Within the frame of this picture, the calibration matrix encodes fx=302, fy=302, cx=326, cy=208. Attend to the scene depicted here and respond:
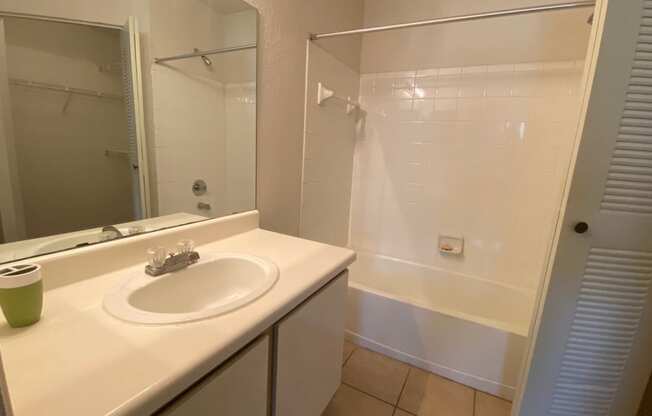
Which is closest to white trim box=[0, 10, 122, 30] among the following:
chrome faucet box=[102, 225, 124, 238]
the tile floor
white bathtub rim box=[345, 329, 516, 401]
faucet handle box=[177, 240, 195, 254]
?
chrome faucet box=[102, 225, 124, 238]

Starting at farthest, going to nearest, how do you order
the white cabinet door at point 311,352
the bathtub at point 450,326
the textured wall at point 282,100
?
the bathtub at point 450,326 < the textured wall at point 282,100 < the white cabinet door at point 311,352

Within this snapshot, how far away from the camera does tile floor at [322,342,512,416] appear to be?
4.62 ft

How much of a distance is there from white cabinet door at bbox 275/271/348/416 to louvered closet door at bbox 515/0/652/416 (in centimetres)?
72

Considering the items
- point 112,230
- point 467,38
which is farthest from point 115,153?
point 467,38

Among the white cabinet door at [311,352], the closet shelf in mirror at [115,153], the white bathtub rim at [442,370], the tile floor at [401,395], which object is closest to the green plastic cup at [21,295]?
the closet shelf in mirror at [115,153]

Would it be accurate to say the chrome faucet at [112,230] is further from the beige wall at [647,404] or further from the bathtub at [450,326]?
the beige wall at [647,404]

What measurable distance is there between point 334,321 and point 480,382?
3.31ft

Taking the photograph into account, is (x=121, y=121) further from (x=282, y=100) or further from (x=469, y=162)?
(x=469, y=162)

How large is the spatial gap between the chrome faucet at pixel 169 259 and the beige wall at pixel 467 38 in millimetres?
1875

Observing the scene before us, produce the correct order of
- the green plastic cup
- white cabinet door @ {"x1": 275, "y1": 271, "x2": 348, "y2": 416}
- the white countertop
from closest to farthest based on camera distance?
1. the white countertop
2. the green plastic cup
3. white cabinet door @ {"x1": 275, "y1": 271, "x2": 348, "y2": 416}

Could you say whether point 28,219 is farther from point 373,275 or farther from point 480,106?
point 480,106

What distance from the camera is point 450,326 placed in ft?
5.10

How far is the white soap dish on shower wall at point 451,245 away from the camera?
2.09 m

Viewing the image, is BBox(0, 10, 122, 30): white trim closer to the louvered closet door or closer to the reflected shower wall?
the reflected shower wall
